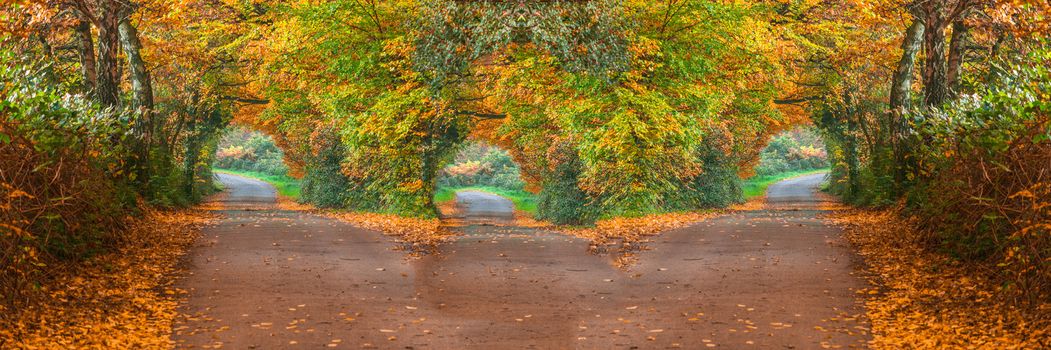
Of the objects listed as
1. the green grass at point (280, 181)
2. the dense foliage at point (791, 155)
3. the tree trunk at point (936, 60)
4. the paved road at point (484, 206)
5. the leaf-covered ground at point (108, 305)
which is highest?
the tree trunk at point (936, 60)

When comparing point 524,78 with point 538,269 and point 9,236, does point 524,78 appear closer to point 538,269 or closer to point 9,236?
point 538,269

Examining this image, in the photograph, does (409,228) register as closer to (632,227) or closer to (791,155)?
(632,227)

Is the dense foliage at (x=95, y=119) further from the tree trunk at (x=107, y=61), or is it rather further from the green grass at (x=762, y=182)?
the green grass at (x=762, y=182)

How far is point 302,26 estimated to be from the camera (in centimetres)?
2275

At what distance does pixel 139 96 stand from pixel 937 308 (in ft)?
56.5

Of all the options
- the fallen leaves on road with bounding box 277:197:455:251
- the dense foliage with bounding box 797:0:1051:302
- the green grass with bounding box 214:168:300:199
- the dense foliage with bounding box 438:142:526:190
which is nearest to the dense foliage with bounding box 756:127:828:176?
the dense foliage with bounding box 438:142:526:190

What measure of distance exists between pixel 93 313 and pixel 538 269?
5968 millimetres

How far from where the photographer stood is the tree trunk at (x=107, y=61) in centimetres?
1955

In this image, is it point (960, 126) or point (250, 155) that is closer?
point (960, 126)

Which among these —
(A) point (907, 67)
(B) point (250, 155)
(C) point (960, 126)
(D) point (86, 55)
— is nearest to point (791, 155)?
(B) point (250, 155)

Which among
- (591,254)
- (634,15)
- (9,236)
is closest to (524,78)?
(634,15)

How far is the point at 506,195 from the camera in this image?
179 feet

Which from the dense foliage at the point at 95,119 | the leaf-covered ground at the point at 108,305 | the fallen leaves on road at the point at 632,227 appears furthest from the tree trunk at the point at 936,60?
the dense foliage at the point at 95,119

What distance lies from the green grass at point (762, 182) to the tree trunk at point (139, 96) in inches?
987
